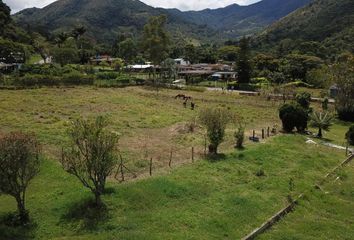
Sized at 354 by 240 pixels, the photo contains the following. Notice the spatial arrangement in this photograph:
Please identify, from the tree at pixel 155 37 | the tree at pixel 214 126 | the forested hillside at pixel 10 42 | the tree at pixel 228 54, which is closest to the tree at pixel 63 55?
the forested hillside at pixel 10 42

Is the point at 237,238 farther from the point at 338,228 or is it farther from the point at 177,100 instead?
the point at 177,100

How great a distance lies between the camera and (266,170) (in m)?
20.5

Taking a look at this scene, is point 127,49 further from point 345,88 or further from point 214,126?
point 214,126

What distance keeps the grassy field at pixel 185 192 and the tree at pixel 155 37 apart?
39.8 meters

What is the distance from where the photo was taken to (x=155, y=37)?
68.6 metres

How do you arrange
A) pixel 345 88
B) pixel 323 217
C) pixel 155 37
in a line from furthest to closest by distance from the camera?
pixel 155 37
pixel 345 88
pixel 323 217

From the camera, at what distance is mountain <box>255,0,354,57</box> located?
377 ft

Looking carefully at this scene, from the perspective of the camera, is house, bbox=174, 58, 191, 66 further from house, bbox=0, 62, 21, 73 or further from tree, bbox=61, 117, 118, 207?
tree, bbox=61, 117, 118, 207

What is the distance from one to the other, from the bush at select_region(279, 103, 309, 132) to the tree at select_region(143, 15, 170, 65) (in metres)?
41.9

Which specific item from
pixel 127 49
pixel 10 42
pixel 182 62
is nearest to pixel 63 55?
pixel 10 42

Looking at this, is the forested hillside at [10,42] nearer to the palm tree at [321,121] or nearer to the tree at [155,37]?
the tree at [155,37]

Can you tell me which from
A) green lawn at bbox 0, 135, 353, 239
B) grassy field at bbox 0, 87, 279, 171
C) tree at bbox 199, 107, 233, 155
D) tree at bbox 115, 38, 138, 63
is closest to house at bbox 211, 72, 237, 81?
grassy field at bbox 0, 87, 279, 171

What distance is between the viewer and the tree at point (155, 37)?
224ft

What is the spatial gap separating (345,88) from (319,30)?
110875 mm
